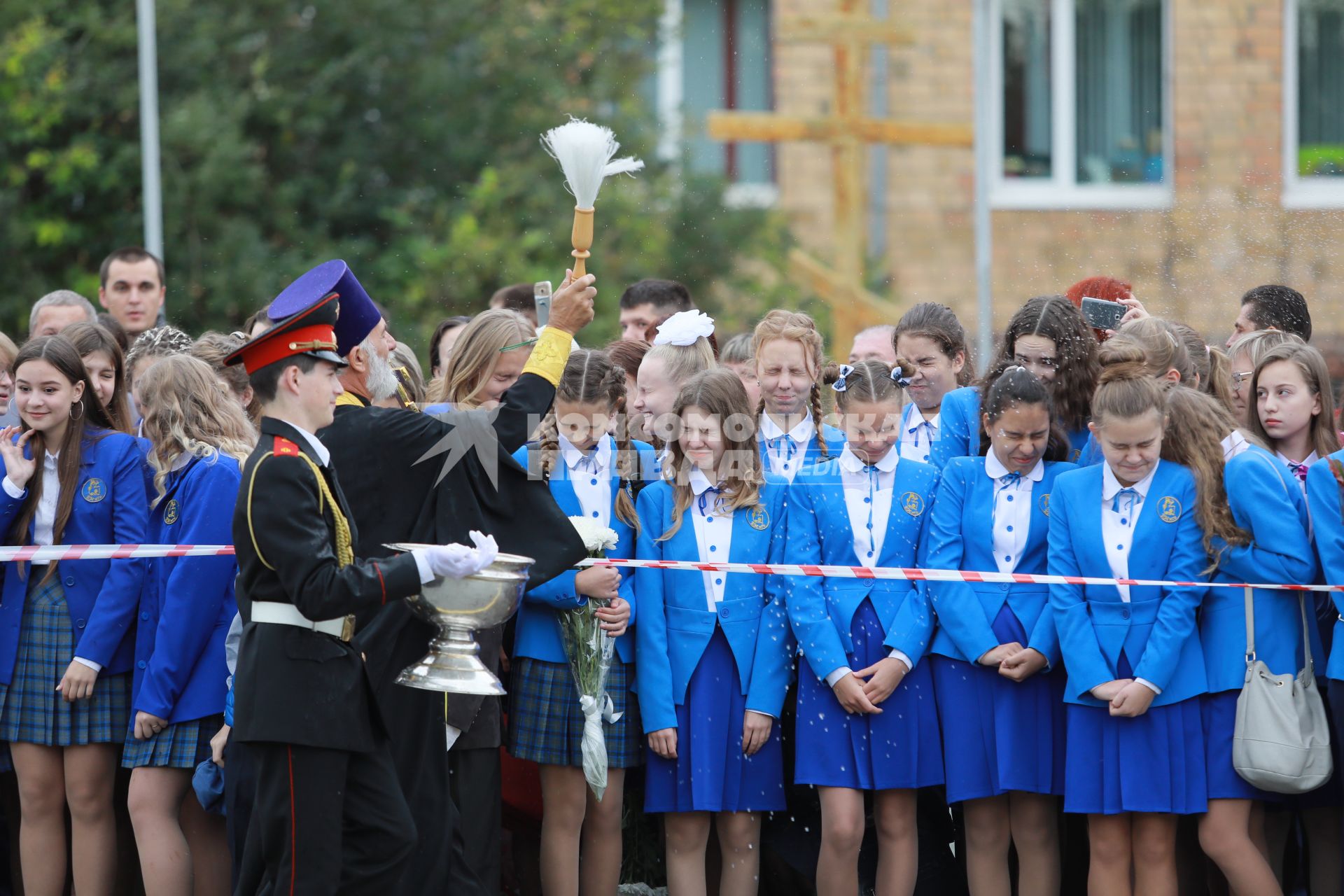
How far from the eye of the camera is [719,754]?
485 cm

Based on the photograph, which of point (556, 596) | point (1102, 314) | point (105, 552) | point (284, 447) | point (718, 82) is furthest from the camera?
point (718, 82)

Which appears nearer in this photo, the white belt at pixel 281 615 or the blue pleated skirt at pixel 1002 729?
the white belt at pixel 281 615

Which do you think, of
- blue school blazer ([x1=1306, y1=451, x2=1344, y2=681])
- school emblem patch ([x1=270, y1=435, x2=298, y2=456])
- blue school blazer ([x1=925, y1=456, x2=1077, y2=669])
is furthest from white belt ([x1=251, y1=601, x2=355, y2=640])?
blue school blazer ([x1=1306, y1=451, x2=1344, y2=681])

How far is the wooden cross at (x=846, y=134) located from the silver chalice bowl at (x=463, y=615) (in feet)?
22.8

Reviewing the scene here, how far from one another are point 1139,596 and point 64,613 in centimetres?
337

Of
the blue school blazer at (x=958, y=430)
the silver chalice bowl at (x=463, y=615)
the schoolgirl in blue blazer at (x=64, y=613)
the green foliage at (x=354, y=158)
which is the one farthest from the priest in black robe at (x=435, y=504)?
the green foliage at (x=354, y=158)

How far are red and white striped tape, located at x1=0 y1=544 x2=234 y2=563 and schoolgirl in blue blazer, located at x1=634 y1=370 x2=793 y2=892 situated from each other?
1373 mm

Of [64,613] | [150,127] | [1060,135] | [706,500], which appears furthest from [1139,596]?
[1060,135]

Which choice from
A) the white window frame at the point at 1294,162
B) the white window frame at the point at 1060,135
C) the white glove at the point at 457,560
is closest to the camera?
the white glove at the point at 457,560

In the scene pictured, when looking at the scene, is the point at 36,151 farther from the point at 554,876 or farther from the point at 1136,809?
the point at 1136,809

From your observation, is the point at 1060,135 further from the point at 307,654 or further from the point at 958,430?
the point at 307,654

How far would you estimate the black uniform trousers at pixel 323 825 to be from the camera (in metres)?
3.89

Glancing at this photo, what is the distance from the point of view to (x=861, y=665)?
487 cm

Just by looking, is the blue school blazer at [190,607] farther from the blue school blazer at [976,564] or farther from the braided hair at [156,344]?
the blue school blazer at [976,564]
